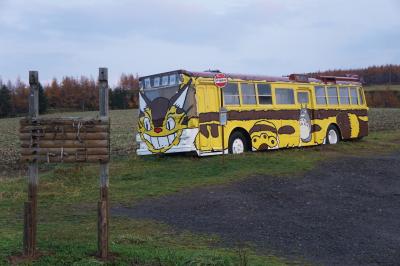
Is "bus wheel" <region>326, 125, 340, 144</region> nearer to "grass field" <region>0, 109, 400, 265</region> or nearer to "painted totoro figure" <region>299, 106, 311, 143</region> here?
"grass field" <region>0, 109, 400, 265</region>

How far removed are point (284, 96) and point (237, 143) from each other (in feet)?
10.9

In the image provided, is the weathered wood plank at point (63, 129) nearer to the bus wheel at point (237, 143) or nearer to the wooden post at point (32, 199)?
the wooden post at point (32, 199)

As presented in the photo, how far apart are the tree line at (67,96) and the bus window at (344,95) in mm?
64973

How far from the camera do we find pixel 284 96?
2061cm

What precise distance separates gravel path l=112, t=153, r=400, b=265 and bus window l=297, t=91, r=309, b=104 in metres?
6.90

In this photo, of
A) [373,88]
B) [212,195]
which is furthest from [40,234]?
[373,88]

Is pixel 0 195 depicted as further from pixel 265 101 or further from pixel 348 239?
pixel 265 101

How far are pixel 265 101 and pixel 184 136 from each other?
13.3 feet

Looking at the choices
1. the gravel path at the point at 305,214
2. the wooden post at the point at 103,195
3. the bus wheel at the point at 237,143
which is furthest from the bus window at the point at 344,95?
the wooden post at the point at 103,195

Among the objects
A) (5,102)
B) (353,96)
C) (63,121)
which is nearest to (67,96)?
(5,102)

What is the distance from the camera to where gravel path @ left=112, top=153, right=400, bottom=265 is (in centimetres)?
778

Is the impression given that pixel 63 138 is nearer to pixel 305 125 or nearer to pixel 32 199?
pixel 32 199

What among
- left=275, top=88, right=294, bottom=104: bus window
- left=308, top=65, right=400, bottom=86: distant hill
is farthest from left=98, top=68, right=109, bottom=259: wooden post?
left=308, top=65, right=400, bottom=86: distant hill

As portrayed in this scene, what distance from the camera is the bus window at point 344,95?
2403 cm
